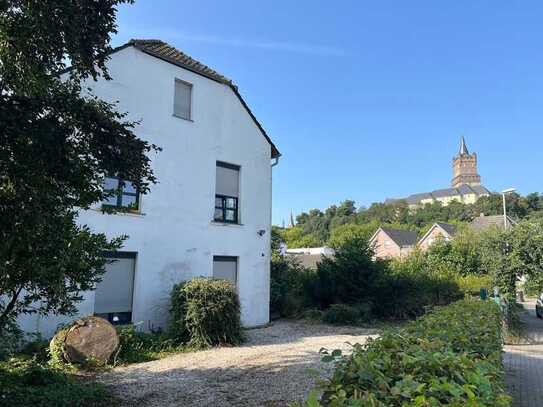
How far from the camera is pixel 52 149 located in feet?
15.9

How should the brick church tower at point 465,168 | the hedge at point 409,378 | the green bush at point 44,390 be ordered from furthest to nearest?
the brick church tower at point 465,168 → the green bush at point 44,390 → the hedge at point 409,378

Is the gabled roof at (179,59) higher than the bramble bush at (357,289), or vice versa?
the gabled roof at (179,59)

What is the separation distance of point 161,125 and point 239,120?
309cm

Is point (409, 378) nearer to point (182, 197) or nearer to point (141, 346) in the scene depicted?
point (141, 346)

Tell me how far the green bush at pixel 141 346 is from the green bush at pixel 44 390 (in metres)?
1.94

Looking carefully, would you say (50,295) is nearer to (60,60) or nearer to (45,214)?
(45,214)

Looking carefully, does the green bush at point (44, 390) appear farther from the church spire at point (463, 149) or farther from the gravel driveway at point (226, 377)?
the church spire at point (463, 149)

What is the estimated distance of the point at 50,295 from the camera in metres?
5.21

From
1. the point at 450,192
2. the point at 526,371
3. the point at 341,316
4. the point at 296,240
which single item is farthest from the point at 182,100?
the point at 450,192

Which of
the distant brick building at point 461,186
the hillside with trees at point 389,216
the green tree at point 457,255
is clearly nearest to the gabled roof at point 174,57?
the green tree at point 457,255

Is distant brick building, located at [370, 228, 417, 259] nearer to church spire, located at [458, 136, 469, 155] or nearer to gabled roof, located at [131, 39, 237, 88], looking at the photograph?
gabled roof, located at [131, 39, 237, 88]

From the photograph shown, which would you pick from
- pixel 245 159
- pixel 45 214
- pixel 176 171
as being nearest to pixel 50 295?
pixel 45 214

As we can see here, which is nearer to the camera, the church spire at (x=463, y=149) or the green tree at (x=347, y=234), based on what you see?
the green tree at (x=347, y=234)

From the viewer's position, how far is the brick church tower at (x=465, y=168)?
15923cm
